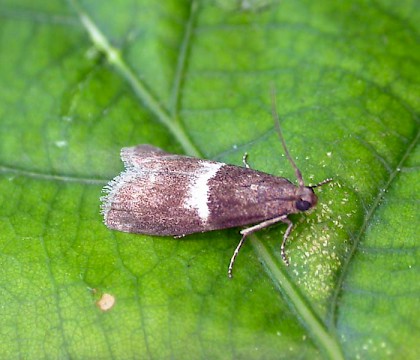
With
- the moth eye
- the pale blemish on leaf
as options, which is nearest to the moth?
the moth eye

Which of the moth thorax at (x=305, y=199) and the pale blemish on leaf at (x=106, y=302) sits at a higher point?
the moth thorax at (x=305, y=199)

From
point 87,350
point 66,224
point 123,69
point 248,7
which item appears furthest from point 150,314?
point 248,7

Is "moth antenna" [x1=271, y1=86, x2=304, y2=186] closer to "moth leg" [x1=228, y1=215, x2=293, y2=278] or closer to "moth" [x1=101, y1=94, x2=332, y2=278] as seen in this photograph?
"moth" [x1=101, y1=94, x2=332, y2=278]

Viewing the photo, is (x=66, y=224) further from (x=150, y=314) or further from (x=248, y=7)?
(x=248, y=7)

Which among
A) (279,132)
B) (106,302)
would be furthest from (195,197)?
(106,302)

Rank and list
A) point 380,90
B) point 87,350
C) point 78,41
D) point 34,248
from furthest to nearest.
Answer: point 78,41 < point 380,90 < point 34,248 < point 87,350

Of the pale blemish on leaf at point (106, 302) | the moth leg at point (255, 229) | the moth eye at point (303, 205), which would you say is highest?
the moth eye at point (303, 205)

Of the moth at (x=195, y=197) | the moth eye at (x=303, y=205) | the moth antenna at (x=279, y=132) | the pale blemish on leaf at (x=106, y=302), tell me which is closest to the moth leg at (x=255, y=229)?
the moth at (x=195, y=197)

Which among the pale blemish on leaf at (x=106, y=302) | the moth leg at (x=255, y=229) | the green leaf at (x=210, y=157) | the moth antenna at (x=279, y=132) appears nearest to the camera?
the green leaf at (x=210, y=157)

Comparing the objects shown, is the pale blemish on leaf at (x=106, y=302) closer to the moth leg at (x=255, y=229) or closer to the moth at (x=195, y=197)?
the moth at (x=195, y=197)
